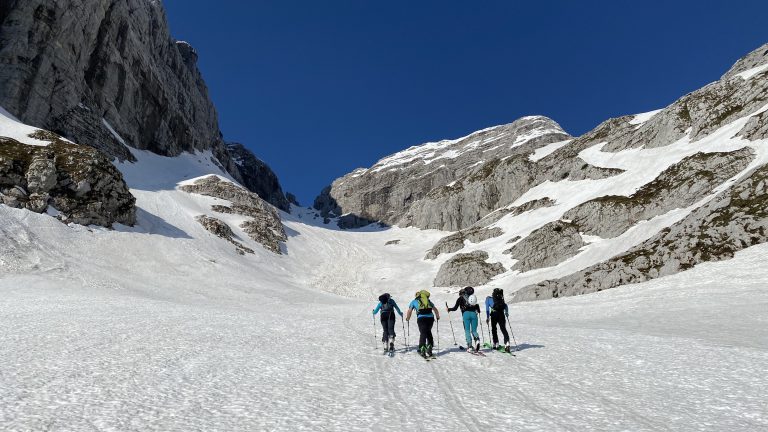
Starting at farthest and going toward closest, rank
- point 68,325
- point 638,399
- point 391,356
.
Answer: point 68,325 < point 391,356 < point 638,399

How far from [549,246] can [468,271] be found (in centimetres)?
1415

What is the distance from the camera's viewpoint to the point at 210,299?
4219 cm

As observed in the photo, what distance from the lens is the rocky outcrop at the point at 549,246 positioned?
66.8 meters

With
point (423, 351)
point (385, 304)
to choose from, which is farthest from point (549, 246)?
point (423, 351)

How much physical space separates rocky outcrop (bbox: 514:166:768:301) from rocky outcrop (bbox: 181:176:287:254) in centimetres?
6132

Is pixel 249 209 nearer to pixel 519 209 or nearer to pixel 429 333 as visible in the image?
pixel 519 209

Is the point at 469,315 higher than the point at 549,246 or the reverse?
the reverse

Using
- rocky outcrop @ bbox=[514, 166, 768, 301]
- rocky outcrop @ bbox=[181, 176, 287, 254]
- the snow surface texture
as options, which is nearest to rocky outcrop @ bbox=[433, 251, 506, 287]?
rocky outcrop @ bbox=[514, 166, 768, 301]

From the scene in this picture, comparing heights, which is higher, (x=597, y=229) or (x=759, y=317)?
(x=597, y=229)

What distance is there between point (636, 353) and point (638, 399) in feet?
19.8

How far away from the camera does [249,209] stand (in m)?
105

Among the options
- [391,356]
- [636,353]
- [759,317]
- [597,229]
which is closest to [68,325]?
[391,356]

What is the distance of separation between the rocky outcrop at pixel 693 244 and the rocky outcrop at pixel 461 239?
143 feet

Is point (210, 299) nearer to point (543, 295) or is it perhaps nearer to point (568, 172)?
point (543, 295)
